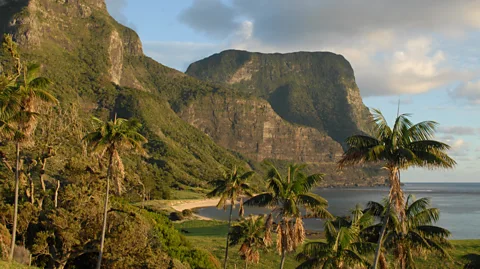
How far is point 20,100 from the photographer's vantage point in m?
22.6

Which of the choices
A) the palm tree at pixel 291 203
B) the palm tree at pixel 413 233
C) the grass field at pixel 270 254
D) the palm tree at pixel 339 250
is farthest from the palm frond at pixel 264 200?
the grass field at pixel 270 254

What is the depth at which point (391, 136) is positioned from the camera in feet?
57.9

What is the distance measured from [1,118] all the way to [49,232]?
7905 millimetres

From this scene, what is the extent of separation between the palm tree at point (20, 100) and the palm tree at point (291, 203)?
13359 millimetres

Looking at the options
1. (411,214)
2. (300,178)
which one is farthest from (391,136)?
(300,178)

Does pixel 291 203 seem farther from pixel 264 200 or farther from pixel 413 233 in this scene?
pixel 413 233

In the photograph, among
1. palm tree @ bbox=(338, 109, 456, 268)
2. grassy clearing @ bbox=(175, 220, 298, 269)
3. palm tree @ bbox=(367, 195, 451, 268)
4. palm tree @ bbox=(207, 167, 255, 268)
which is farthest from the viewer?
grassy clearing @ bbox=(175, 220, 298, 269)

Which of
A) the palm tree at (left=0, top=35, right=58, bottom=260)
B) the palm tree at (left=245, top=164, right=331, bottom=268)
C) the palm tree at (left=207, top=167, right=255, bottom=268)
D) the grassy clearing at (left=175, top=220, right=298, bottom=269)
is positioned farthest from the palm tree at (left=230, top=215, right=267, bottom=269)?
the palm tree at (left=0, top=35, right=58, bottom=260)

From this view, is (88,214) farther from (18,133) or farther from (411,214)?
(411,214)

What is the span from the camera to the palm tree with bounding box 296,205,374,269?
20453mm

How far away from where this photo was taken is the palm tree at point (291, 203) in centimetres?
2306

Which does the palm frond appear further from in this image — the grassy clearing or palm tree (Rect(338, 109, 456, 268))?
the grassy clearing

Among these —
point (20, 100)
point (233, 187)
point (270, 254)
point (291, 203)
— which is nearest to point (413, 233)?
point (291, 203)

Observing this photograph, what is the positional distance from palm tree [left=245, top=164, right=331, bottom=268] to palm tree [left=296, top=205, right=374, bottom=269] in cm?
115
